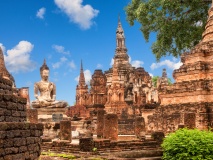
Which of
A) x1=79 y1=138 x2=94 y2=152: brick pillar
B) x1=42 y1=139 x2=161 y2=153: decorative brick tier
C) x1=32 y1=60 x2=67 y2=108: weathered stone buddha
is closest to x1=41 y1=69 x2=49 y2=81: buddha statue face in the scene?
x1=32 y1=60 x2=67 y2=108: weathered stone buddha

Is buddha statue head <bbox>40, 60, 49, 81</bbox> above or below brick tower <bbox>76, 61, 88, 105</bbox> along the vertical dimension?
below

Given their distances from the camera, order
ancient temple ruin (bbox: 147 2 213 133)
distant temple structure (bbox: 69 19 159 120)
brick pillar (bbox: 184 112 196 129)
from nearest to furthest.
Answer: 1. brick pillar (bbox: 184 112 196 129)
2. ancient temple ruin (bbox: 147 2 213 133)
3. distant temple structure (bbox: 69 19 159 120)

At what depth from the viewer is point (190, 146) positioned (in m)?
10.3

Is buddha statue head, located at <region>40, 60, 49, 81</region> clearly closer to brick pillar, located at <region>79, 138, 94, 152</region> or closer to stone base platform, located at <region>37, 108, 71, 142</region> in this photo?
stone base platform, located at <region>37, 108, 71, 142</region>

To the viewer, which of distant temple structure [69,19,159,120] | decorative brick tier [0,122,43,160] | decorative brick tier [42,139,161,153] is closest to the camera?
decorative brick tier [0,122,43,160]

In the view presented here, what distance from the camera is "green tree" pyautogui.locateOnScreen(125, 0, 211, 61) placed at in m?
24.4

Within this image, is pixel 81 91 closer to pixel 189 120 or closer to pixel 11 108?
pixel 189 120

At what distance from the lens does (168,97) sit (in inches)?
812

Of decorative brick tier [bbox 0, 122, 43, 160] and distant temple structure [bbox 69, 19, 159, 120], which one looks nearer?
decorative brick tier [bbox 0, 122, 43, 160]

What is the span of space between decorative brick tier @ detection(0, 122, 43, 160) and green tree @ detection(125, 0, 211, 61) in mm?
17753


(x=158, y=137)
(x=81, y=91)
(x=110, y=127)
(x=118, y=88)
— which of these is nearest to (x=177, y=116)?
(x=158, y=137)

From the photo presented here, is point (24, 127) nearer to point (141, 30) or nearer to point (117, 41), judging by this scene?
point (141, 30)

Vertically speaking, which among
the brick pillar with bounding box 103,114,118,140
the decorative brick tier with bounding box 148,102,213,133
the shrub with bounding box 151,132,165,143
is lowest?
the shrub with bounding box 151,132,165,143

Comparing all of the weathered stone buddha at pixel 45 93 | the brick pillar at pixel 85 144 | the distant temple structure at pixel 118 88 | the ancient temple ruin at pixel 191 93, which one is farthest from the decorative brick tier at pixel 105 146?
the distant temple structure at pixel 118 88
